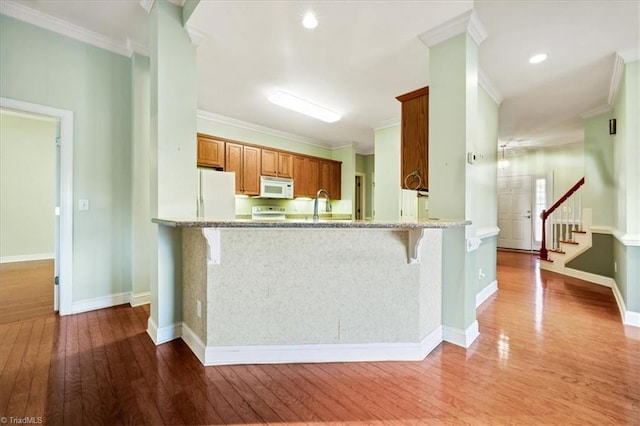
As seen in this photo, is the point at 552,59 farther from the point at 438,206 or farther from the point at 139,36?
the point at 139,36

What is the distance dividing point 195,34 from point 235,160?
102 inches

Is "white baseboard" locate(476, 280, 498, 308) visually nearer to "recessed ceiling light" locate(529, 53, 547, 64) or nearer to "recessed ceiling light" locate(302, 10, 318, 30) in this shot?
"recessed ceiling light" locate(529, 53, 547, 64)

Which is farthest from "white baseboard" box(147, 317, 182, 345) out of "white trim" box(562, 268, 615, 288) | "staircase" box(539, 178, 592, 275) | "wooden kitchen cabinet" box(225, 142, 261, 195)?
"staircase" box(539, 178, 592, 275)

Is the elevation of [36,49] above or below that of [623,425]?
above

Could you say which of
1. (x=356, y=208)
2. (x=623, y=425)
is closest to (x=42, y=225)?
(x=356, y=208)

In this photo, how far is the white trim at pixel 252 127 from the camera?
4.75m

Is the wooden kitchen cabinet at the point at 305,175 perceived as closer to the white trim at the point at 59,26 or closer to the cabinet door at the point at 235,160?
the cabinet door at the point at 235,160

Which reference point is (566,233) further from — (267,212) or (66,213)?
(66,213)

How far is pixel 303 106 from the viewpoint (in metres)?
4.25

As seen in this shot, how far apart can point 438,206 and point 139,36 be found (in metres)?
3.42

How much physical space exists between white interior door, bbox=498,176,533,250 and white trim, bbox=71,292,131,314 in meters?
8.69

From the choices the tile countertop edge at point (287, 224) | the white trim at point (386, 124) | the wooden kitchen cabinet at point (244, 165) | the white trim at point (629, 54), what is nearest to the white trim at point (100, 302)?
the tile countertop edge at point (287, 224)

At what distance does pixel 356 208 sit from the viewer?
743 cm

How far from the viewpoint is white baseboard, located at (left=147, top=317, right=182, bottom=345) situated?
2301 millimetres
